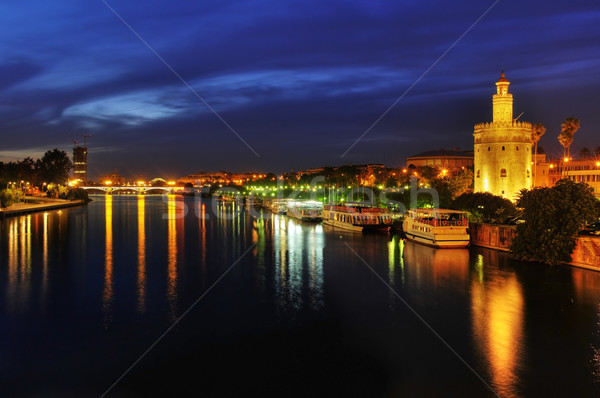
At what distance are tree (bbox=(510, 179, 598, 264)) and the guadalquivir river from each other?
1.16 m

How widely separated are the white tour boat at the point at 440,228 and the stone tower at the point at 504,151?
18636 mm

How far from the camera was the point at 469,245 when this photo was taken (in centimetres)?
4141

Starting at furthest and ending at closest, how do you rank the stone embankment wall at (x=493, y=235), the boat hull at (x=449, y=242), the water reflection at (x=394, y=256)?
1. the boat hull at (x=449, y=242)
2. the stone embankment wall at (x=493, y=235)
3. the water reflection at (x=394, y=256)

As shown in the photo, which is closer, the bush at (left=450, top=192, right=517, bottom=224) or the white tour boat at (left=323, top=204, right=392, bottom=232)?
the bush at (left=450, top=192, right=517, bottom=224)

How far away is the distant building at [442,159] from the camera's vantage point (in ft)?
535

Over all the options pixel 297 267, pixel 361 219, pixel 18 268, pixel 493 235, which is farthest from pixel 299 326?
pixel 361 219

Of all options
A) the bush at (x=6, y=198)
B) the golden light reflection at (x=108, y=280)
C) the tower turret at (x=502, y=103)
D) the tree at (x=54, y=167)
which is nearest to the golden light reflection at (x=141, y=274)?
the golden light reflection at (x=108, y=280)

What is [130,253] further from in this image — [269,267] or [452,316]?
[452,316]

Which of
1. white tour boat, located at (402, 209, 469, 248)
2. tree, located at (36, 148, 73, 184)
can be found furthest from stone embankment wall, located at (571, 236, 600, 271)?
tree, located at (36, 148, 73, 184)

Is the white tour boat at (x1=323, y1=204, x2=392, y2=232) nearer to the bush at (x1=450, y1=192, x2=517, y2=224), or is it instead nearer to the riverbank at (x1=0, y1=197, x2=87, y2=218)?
the bush at (x1=450, y1=192, x2=517, y2=224)

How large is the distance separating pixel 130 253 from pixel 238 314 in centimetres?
2186

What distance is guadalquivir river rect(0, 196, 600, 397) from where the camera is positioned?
15.1 metres

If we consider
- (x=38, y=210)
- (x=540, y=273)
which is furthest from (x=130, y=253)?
(x=38, y=210)

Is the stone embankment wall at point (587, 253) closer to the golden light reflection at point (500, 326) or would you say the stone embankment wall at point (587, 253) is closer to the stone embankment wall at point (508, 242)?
the stone embankment wall at point (508, 242)
